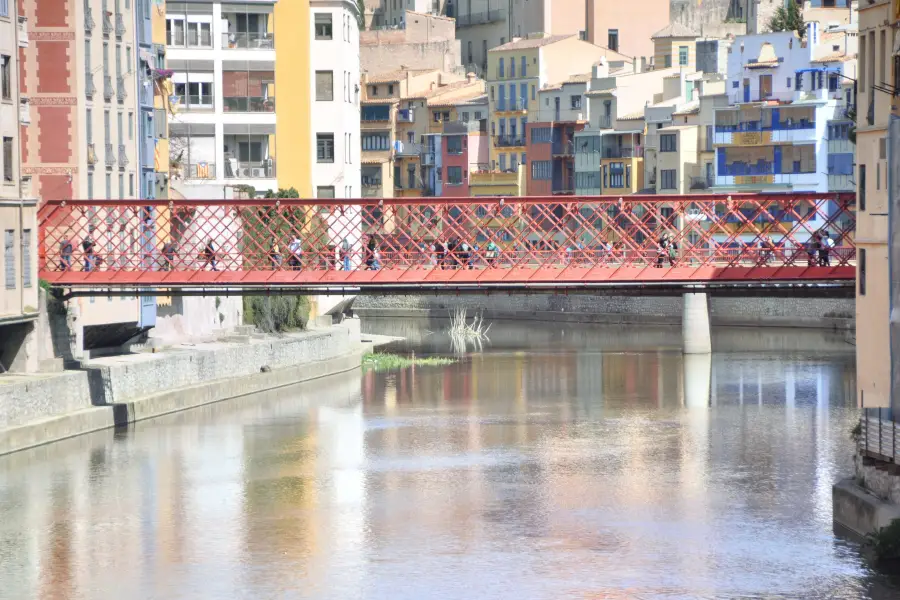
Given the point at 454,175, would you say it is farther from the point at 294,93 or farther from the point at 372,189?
the point at 294,93

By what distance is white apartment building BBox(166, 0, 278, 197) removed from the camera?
7244cm

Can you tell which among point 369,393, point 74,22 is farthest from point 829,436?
point 74,22

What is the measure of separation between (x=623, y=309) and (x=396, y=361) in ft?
80.2

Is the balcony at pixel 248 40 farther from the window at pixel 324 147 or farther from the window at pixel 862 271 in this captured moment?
the window at pixel 862 271

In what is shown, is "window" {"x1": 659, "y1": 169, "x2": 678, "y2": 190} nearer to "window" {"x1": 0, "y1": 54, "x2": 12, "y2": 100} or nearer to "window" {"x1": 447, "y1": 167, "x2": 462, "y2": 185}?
"window" {"x1": 447, "y1": 167, "x2": 462, "y2": 185}

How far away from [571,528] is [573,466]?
8095mm

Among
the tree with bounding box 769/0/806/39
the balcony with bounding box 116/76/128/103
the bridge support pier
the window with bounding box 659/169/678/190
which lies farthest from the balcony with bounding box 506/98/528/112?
the balcony with bounding box 116/76/128/103

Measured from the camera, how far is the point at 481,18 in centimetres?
14712

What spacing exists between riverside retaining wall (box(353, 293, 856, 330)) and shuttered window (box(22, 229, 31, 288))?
40.7 meters

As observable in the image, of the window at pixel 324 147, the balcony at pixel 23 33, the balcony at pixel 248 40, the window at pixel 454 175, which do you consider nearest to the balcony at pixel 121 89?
the balcony at pixel 23 33

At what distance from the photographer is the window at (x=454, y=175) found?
384ft

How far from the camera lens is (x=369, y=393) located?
61.8 metres

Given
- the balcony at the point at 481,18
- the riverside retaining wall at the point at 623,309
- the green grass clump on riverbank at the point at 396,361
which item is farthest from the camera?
the balcony at the point at 481,18

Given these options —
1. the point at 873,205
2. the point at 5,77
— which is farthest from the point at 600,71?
the point at 873,205
